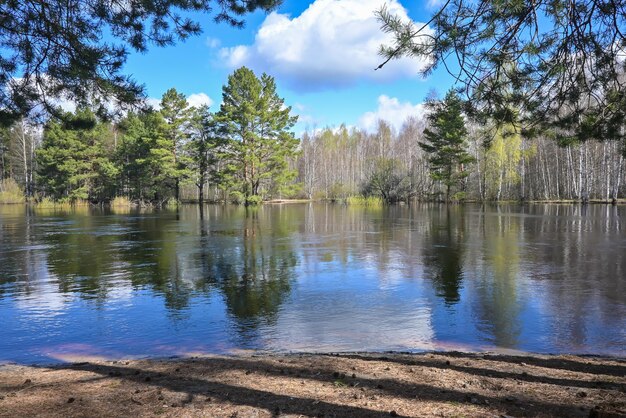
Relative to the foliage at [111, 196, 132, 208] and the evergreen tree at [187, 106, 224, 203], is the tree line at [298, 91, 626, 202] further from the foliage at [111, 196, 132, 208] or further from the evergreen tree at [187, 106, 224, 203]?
the foliage at [111, 196, 132, 208]

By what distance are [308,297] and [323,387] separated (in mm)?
5048

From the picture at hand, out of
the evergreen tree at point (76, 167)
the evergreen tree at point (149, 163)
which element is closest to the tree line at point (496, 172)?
the evergreen tree at point (149, 163)

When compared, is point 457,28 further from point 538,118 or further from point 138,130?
point 138,130

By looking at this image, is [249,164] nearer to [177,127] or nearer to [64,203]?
[177,127]

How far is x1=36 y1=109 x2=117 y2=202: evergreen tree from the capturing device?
168 feet

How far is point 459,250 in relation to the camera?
1584cm

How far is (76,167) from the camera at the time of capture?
170 feet

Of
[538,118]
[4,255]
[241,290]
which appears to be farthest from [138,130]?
[538,118]

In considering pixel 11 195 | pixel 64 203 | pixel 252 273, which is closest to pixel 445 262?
pixel 252 273

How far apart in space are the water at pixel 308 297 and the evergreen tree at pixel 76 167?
124ft

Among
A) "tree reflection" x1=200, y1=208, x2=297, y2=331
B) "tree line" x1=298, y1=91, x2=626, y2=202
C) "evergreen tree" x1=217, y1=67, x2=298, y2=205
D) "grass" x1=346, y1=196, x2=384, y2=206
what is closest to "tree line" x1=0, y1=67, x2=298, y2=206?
"evergreen tree" x1=217, y1=67, x2=298, y2=205

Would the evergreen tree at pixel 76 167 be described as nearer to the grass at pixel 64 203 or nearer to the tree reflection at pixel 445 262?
the grass at pixel 64 203

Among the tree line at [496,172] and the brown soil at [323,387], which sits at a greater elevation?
the tree line at [496,172]

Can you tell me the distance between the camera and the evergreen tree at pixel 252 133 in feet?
155
